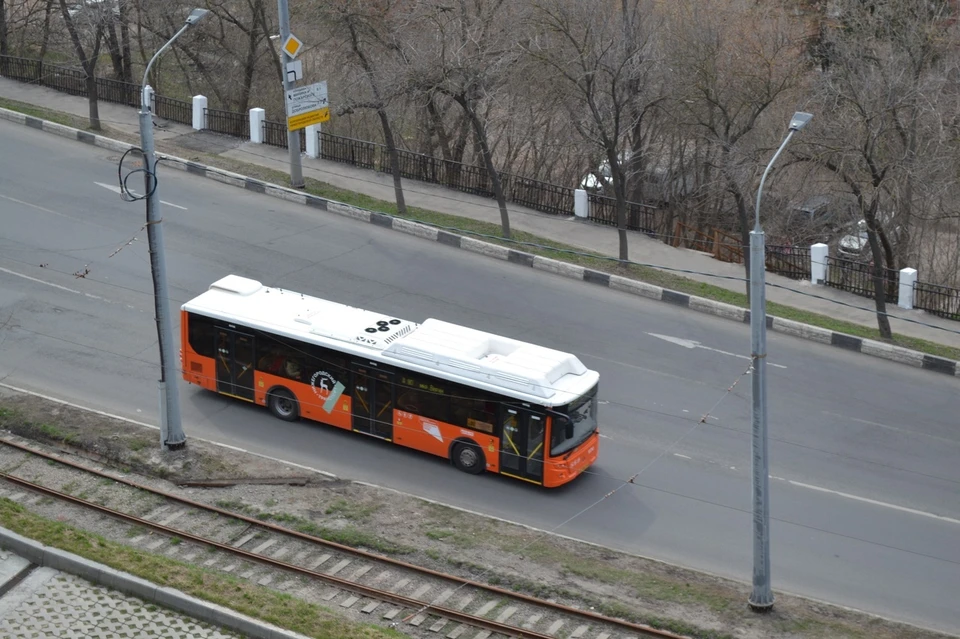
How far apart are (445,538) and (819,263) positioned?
1574 cm

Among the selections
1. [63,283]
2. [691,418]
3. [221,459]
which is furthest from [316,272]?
[691,418]

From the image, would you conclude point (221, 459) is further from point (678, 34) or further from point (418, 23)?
point (678, 34)

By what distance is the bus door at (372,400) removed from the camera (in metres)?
18.1

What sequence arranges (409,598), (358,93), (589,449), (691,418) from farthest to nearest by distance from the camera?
(358,93) → (691,418) → (589,449) → (409,598)

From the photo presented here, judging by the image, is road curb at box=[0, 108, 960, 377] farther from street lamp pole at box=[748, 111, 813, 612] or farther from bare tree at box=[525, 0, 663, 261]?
street lamp pole at box=[748, 111, 813, 612]

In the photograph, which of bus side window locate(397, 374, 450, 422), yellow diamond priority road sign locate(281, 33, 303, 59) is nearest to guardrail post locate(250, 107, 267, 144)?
yellow diamond priority road sign locate(281, 33, 303, 59)

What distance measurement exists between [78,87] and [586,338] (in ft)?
70.6

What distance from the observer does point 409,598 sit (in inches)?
564

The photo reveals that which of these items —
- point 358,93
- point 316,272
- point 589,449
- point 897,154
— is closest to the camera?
point 589,449

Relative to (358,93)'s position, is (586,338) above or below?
below

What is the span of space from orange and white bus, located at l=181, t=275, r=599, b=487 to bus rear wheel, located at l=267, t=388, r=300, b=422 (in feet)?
0.05

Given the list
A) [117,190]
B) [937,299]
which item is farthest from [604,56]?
[117,190]

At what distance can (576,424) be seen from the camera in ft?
56.4

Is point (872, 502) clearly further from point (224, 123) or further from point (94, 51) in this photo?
point (94, 51)
